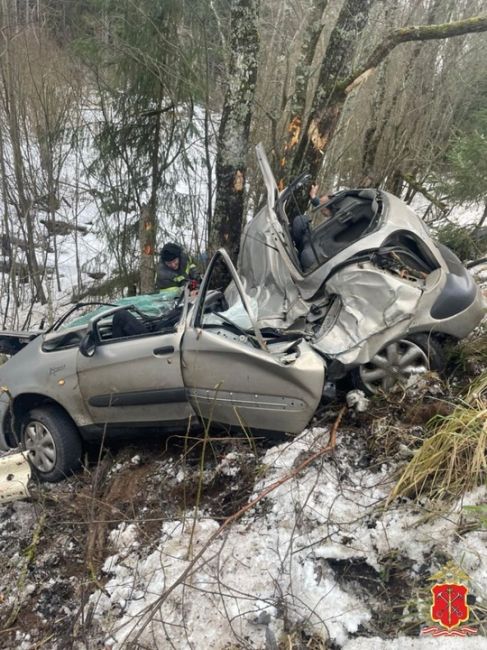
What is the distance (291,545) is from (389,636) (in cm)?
75

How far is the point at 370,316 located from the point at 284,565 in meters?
2.05

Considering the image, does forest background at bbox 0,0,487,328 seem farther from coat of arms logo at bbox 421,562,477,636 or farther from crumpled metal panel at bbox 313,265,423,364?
coat of arms logo at bbox 421,562,477,636

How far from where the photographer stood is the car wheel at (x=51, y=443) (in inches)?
176

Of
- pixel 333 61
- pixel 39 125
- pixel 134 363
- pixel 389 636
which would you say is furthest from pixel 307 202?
pixel 39 125

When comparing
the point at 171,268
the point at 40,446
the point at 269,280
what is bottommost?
the point at 40,446

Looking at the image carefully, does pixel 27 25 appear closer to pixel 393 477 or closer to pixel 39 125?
pixel 39 125

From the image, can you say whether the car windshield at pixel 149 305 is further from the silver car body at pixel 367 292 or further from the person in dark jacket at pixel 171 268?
the person in dark jacket at pixel 171 268

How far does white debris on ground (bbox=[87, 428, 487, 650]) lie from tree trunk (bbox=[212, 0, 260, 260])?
4044 millimetres

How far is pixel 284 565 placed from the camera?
3.14 meters

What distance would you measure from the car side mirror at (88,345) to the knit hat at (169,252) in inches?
110

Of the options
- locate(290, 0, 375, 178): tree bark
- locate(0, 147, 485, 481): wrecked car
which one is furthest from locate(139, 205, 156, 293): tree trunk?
locate(0, 147, 485, 481): wrecked car

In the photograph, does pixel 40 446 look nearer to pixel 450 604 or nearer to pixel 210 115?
pixel 450 604

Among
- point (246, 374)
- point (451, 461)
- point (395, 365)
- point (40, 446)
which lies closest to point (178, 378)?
point (246, 374)

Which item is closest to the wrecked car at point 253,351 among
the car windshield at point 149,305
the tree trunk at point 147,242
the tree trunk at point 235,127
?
the car windshield at point 149,305
